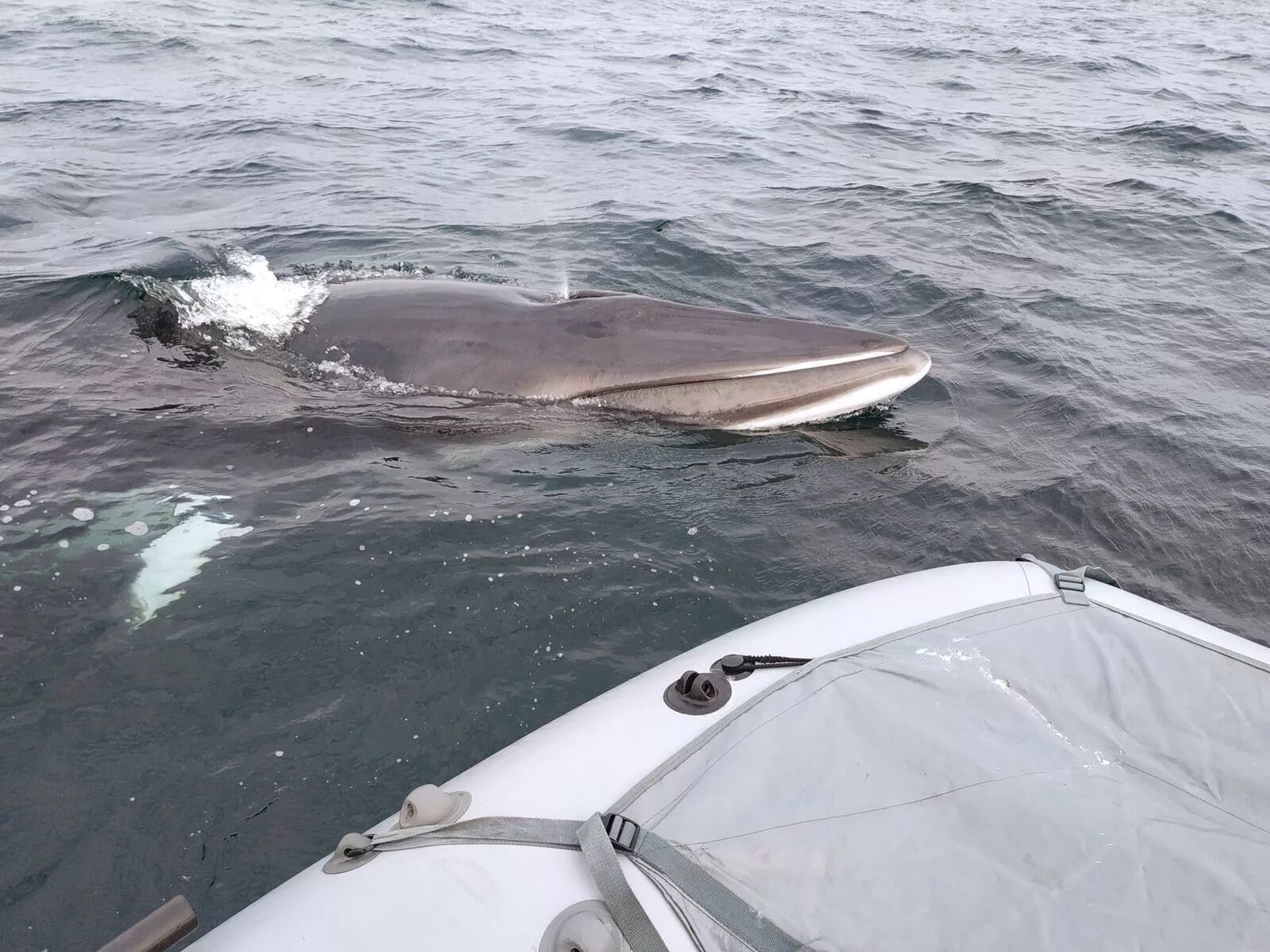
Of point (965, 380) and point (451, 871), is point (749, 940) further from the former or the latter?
point (965, 380)

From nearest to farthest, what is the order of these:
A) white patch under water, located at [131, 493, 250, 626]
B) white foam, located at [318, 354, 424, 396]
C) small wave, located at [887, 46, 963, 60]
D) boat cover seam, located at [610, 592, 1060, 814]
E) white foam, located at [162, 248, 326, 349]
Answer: boat cover seam, located at [610, 592, 1060, 814] → white patch under water, located at [131, 493, 250, 626] → white foam, located at [318, 354, 424, 396] → white foam, located at [162, 248, 326, 349] → small wave, located at [887, 46, 963, 60]

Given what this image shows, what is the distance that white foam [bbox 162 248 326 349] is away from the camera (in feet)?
23.2

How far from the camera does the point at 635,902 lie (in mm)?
2240

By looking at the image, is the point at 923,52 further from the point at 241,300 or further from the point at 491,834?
the point at 491,834

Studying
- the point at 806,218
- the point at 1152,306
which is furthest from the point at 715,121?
the point at 1152,306

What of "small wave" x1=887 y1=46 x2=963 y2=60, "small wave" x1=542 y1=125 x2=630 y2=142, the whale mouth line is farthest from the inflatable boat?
"small wave" x1=887 y1=46 x2=963 y2=60

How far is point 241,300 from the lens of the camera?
765cm

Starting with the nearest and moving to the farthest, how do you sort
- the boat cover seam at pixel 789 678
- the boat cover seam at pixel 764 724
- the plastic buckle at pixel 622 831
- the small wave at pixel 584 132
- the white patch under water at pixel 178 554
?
the plastic buckle at pixel 622 831
the boat cover seam at pixel 764 724
the boat cover seam at pixel 789 678
the white patch under water at pixel 178 554
the small wave at pixel 584 132

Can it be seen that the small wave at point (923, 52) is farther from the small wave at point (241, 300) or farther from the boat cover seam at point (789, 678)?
the boat cover seam at point (789, 678)

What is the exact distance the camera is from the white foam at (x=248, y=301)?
707 centimetres

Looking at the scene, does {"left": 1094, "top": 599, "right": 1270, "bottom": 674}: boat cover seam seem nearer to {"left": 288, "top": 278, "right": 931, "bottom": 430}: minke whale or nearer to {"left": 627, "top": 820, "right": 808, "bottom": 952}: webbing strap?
{"left": 627, "top": 820, "right": 808, "bottom": 952}: webbing strap

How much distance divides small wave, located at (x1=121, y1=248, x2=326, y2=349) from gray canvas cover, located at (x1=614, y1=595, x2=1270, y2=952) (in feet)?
17.7

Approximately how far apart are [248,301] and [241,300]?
8 centimetres

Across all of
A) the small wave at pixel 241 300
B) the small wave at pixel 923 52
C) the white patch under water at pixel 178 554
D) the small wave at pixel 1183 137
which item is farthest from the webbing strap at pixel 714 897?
the small wave at pixel 923 52
